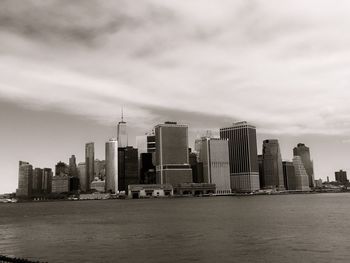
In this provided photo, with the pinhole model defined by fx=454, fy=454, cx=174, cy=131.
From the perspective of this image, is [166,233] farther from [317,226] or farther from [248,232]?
[317,226]

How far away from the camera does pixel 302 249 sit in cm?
7675

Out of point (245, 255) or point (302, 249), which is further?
point (302, 249)

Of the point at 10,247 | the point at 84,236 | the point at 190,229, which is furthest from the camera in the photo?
the point at 190,229

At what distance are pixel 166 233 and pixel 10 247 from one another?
35.3 metres

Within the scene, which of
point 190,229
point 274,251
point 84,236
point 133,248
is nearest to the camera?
point 274,251

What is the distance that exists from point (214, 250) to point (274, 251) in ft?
32.6

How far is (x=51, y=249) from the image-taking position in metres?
83.5

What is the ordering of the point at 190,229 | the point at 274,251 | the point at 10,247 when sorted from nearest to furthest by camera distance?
the point at 274,251 < the point at 10,247 < the point at 190,229

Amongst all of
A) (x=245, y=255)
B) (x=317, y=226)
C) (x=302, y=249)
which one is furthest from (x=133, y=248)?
(x=317, y=226)

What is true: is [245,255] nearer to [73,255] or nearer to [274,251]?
[274,251]

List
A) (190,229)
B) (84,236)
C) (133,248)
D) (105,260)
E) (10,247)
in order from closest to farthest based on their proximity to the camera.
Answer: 1. (105,260)
2. (133,248)
3. (10,247)
4. (84,236)
5. (190,229)

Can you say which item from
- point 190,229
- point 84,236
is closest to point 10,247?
point 84,236

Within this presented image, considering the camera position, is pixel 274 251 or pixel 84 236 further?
pixel 84 236

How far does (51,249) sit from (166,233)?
103 ft
